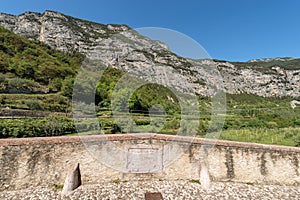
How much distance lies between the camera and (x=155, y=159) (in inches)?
252

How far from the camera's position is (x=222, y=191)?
598 cm

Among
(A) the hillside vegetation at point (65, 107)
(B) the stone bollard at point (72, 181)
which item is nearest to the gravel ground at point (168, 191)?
(B) the stone bollard at point (72, 181)

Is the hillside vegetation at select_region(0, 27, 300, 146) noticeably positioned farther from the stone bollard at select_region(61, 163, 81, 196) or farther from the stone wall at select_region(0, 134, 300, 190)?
the stone bollard at select_region(61, 163, 81, 196)

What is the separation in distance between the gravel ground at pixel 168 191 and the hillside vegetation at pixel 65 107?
6233 millimetres

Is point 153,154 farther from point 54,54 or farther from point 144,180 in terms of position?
point 54,54

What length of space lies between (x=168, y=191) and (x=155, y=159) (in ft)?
3.70

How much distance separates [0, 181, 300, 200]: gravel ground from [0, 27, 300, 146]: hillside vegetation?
20.5ft

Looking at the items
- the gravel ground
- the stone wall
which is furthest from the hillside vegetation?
the gravel ground

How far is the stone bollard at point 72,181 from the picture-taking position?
210 inches

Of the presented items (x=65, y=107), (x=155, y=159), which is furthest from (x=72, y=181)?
(x=65, y=107)

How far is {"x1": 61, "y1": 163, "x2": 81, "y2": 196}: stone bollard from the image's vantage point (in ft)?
17.5

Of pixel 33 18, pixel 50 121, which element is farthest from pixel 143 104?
pixel 33 18

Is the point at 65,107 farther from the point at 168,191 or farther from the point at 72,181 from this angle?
the point at 168,191

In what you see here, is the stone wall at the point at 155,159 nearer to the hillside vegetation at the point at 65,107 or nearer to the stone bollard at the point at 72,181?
the stone bollard at the point at 72,181
